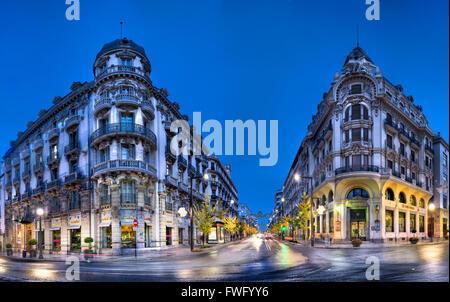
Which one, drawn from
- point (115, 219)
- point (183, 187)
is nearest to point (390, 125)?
point (183, 187)

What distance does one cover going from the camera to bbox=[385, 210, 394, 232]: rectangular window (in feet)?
128

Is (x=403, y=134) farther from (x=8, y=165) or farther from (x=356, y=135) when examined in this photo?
(x=8, y=165)

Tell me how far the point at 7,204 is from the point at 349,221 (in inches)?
2061

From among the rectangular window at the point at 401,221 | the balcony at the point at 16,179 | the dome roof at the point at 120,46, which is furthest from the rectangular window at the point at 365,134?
the balcony at the point at 16,179

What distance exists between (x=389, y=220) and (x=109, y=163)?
38432 millimetres

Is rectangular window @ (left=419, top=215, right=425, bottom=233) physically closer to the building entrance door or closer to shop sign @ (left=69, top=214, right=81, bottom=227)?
the building entrance door

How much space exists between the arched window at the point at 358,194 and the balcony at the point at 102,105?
33.9 metres

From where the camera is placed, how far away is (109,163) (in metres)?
25.6

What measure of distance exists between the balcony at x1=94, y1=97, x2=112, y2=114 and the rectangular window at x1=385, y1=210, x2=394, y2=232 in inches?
1543

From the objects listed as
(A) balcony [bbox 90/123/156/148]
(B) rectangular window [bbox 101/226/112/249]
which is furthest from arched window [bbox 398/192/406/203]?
(B) rectangular window [bbox 101/226/112/249]

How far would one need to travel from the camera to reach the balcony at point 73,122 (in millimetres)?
28281

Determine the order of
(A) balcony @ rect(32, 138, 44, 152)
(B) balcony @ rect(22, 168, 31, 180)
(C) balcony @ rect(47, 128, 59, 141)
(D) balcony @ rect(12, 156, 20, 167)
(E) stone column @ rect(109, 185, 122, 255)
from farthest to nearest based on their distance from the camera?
(D) balcony @ rect(12, 156, 20, 167) → (B) balcony @ rect(22, 168, 31, 180) → (A) balcony @ rect(32, 138, 44, 152) → (C) balcony @ rect(47, 128, 59, 141) → (E) stone column @ rect(109, 185, 122, 255)

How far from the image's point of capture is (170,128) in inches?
1316
